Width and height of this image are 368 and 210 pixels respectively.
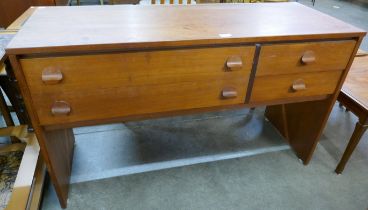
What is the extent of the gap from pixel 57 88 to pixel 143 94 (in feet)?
0.95

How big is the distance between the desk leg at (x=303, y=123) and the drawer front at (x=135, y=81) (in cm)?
56

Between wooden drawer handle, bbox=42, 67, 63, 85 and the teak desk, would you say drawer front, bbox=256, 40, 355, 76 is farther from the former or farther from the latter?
wooden drawer handle, bbox=42, 67, 63, 85

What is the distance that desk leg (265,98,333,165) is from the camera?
1397mm

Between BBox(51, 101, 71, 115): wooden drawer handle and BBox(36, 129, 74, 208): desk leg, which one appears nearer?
BBox(51, 101, 71, 115): wooden drawer handle

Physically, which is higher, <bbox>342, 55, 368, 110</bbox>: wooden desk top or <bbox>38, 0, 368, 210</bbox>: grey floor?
<bbox>342, 55, 368, 110</bbox>: wooden desk top

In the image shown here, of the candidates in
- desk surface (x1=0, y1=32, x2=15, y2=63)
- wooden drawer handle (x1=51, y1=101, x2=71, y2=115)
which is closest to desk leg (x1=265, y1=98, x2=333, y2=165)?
wooden drawer handle (x1=51, y1=101, x2=71, y2=115)

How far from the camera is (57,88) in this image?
88 centimetres

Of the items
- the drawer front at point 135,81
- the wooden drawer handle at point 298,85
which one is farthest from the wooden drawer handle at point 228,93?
Result: the wooden drawer handle at point 298,85

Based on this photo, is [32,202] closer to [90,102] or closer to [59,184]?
[59,184]

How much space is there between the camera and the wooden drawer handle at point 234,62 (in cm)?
100

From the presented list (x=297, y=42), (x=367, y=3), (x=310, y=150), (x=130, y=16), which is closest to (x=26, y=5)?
(x=130, y=16)

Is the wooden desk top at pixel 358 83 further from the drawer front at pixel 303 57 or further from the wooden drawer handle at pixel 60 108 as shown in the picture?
the wooden drawer handle at pixel 60 108

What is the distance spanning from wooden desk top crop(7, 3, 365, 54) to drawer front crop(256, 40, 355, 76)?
0.13 feet

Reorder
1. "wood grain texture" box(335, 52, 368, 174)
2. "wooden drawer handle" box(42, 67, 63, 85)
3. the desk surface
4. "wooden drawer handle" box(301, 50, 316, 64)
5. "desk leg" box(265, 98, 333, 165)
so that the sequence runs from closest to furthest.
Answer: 1. "wooden drawer handle" box(42, 67, 63, 85)
2. the desk surface
3. "wooden drawer handle" box(301, 50, 316, 64)
4. "wood grain texture" box(335, 52, 368, 174)
5. "desk leg" box(265, 98, 333, 165)
